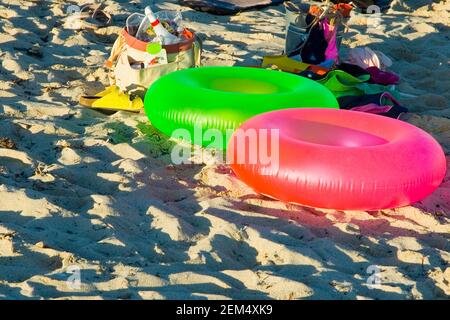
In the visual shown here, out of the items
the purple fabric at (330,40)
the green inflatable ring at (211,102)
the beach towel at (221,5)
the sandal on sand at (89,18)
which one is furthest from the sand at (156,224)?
the beach towel at (221,5)

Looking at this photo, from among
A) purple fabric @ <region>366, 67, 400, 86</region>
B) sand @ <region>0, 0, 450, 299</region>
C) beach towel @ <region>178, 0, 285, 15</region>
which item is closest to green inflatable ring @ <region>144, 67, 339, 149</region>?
sand @ <region>0, 0, 450, 299</region>

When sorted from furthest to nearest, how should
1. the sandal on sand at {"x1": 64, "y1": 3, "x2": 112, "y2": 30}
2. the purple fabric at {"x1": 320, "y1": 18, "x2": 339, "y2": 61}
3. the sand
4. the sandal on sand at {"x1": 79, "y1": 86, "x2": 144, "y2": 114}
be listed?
the sandal on sand at {"x1": 64, "y1": 3, "x2": 112, "y2": 30} → the purple fabric at {"x1": 320, "y1": 18, "x2": 339, "y2": 61} → the sandal on sand at {"x1": 79, "y1": 86, "x2": 144, "y2": 114} → the sand

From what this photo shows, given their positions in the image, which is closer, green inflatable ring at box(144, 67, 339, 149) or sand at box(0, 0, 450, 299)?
sand at box(0, 0, 450, 299)

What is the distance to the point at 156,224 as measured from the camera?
4.05 m

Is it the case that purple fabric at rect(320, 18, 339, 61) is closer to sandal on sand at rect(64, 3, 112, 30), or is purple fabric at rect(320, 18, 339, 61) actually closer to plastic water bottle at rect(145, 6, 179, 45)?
plastic water bottle at rect(145, 6, 179, 45)

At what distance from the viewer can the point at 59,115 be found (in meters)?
5.50

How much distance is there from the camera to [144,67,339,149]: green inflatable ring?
4980 mm

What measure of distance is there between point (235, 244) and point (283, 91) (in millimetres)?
1941

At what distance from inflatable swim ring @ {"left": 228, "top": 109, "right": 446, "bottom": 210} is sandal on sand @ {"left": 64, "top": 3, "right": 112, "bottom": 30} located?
3.10 metres

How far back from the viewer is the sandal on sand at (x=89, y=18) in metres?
7.26

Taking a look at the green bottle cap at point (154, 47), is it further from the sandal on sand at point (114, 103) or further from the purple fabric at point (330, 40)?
the purple fabric at point (330, 40)

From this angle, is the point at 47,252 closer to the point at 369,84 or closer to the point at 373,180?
the point at 373,180

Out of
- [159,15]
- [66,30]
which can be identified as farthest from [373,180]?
[66,30]
